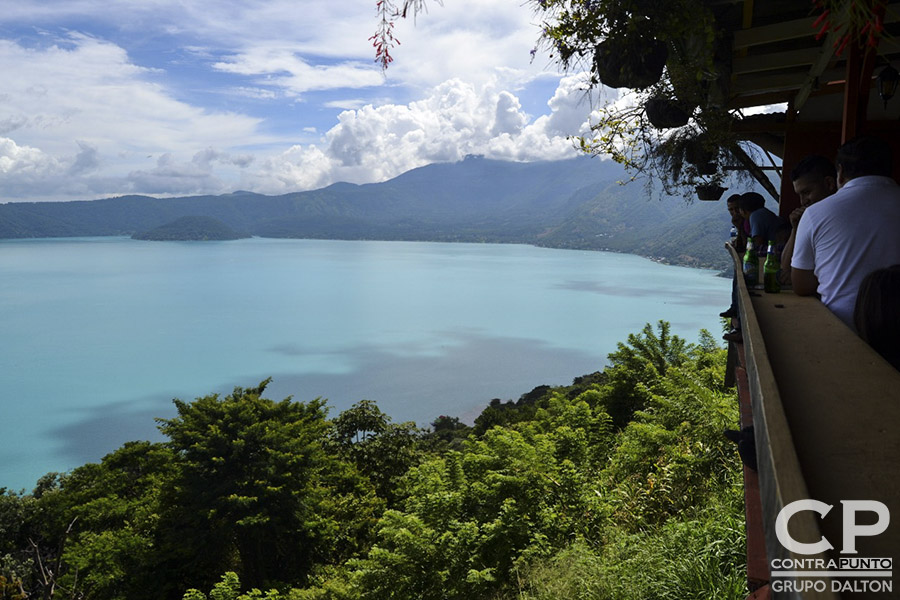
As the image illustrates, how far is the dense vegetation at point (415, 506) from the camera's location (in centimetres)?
487

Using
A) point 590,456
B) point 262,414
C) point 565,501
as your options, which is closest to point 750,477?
point 565,501

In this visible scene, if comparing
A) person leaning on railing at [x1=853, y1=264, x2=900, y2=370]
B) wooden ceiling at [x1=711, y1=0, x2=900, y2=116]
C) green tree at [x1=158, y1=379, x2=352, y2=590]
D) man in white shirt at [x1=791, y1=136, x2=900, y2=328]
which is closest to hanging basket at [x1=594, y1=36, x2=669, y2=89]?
wooden ceiling at [x1=711, y1=0, x2=900, y2=116]

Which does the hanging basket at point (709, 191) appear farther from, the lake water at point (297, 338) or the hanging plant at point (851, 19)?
the lake water at point (297, 338)

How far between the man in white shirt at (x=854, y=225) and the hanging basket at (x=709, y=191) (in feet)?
17.5

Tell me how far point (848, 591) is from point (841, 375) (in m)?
0.95

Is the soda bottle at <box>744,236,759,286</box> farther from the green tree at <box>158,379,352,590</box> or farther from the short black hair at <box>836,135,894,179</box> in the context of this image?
the green tree at <box>158,379,352,590</box>

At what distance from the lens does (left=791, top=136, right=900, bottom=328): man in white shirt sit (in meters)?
2.23

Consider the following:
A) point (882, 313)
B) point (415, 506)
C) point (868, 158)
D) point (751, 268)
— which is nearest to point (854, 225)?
point (868, 158)

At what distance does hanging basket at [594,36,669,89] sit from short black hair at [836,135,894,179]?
1.18m

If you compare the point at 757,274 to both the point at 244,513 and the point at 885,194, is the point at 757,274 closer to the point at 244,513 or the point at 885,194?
the point at 885,194

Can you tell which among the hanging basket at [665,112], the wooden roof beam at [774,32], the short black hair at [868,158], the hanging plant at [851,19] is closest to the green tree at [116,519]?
the hanging basket at [665,112]

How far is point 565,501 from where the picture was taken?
7.09m

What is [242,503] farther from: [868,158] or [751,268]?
[868,158]

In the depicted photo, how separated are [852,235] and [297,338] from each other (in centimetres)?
9539
